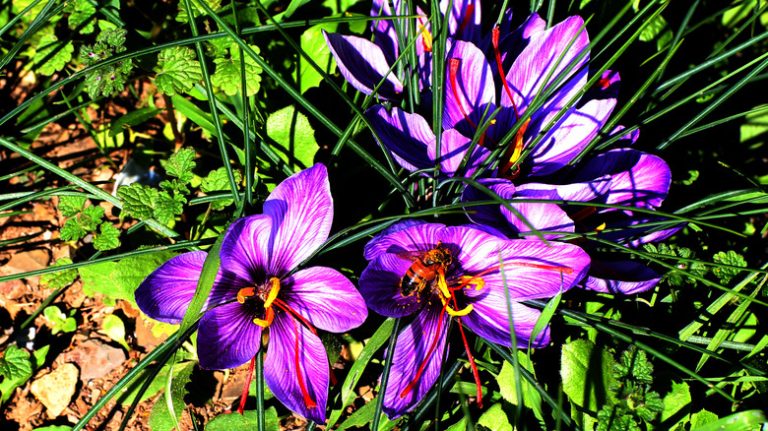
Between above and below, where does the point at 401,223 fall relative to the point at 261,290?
above

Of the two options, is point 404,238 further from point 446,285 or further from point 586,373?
point 586,373

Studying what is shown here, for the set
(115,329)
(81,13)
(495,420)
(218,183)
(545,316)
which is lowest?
(495,420)

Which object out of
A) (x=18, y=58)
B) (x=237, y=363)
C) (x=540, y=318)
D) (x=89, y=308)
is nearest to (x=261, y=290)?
(x=237, y=363)

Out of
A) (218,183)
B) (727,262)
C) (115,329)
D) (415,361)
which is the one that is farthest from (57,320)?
(727,262)

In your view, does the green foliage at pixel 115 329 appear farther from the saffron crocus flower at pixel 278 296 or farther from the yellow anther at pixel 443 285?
the yellow anther at pixel 443 285

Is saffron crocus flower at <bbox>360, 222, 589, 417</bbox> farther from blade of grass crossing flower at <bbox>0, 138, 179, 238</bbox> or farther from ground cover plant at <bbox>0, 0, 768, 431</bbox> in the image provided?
blade of grass crossing flower at <bbox>0, 138, 179, 238</bbox>

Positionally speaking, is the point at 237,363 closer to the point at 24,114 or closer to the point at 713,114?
the point at 24,114
